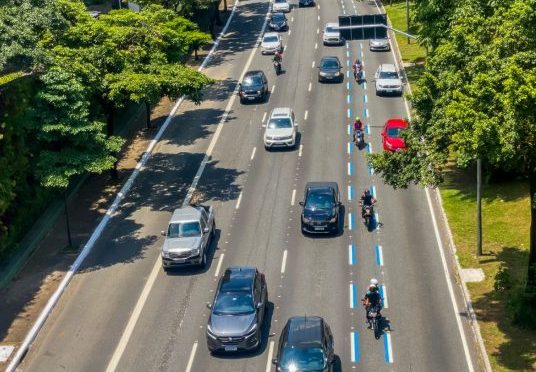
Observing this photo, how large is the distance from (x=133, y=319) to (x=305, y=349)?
9558 millimetres

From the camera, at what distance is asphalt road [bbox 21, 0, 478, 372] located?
30.4m

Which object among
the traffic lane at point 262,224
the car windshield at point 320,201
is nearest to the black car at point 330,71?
the traffic lane at point 262,224

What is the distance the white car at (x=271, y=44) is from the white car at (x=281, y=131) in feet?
77.7

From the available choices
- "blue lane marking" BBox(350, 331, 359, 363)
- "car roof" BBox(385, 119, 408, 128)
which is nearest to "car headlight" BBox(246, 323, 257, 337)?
"blue lane marking" BBox(350, 331, 359, 363)

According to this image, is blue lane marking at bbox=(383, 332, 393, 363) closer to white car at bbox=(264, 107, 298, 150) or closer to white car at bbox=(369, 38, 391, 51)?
white car at bbox=(264, 107, 298, 150)

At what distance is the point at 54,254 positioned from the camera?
39656 millimetres

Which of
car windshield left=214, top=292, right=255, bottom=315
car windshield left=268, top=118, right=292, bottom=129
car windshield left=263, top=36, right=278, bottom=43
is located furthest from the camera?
car windshield left=263, top=36, right=278, bottom=43

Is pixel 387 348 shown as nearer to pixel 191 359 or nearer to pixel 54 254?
pixel 191 359

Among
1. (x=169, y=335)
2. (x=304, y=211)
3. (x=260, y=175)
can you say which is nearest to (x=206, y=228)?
(x=304, y=211)

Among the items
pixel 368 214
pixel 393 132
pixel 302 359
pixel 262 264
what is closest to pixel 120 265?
pixel 262 264

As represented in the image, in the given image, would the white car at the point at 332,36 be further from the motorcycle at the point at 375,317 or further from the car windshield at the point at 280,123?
the motorcycle at the point at 375,317

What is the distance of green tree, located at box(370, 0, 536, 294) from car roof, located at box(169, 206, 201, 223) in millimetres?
8999

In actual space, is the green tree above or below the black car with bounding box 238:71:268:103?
above

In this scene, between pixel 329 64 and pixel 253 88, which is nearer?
pixel 253 88
